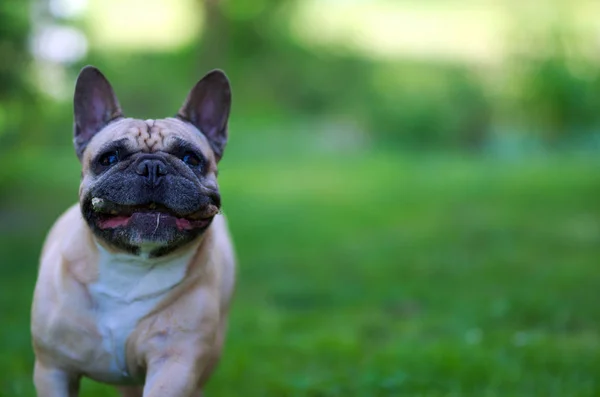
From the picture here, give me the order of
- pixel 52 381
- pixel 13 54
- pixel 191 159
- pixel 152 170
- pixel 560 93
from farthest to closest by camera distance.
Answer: pixel 560 93 → pixel 13 54 → pixel 191 159 → pixel 52 381 → pixel 152 170

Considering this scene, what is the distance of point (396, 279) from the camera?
25.4 ft

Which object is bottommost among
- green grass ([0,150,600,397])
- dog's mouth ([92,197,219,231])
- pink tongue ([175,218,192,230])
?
green grass ([0,150,600,397])

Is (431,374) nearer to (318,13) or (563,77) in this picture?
(563,77)

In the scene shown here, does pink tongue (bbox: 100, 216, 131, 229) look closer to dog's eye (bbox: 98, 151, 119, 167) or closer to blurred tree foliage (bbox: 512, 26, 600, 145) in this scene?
dog's eye (bbox: 98, 151, 119, 167)

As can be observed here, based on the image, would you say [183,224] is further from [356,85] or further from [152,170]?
[356,85]

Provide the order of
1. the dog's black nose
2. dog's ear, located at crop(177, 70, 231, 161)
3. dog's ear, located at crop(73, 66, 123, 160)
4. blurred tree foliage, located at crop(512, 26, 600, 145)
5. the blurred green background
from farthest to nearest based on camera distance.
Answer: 1. blurred tree foliage, located at crop(512, 26, 600, 145)
2. the blurred green background
3. dog's ear, located at crop(177, 70, 231, 161)
4. dog's ear, located at crop(73, 66, 123, 160)
5. the dog's black nose

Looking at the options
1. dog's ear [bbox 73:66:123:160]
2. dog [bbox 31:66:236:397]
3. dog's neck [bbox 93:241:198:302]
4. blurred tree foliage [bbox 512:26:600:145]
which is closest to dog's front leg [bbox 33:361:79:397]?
dog [bbox 31:66:236:397]

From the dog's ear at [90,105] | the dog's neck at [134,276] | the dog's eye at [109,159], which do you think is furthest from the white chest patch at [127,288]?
the dog's ear at [90,105]

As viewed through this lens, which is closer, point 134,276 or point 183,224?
point 183,224

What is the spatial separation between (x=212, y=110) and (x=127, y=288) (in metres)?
0.93

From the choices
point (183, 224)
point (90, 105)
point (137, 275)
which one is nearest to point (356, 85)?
point (90, 105)

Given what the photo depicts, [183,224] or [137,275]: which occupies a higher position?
[183,224]

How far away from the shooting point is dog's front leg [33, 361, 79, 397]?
11.9ft

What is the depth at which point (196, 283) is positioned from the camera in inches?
146
